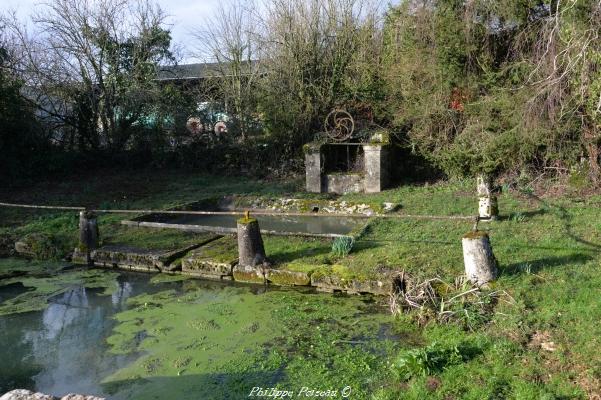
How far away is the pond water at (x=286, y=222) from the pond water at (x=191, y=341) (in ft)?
11.2

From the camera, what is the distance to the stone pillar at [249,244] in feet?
23.7

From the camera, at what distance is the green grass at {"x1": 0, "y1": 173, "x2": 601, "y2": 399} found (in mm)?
4148

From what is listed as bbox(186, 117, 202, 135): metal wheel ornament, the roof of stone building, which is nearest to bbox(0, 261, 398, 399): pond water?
bbox(186, 117, 202, 135): metal wheel ornament

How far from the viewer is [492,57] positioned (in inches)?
479

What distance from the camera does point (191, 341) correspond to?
214 inches

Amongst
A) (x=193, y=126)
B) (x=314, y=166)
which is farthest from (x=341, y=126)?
(x=193, y=126)

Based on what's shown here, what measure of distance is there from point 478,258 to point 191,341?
331 cm

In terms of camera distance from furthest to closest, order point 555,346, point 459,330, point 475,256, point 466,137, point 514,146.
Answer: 1. point 466,137
2. point 514,146
3. point 475,256
4. point 459,330
5. point 555,346

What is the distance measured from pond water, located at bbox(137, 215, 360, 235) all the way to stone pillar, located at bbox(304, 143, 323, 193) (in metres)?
2.22

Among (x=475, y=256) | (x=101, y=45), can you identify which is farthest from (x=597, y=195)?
(x=101, y=45)

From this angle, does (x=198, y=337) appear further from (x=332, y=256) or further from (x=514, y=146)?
(x=514, y=146)

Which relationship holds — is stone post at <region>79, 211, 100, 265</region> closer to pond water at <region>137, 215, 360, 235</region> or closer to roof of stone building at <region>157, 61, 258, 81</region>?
pond water at <region>137, 215, 360, 235</region>

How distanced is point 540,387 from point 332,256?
3.80 metres

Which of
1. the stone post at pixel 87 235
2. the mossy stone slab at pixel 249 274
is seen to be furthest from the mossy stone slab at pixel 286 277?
the stone post at pixel 87 235
